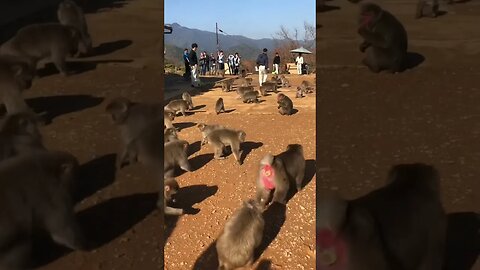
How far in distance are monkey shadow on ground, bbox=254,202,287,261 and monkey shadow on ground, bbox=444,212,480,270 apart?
135 cm

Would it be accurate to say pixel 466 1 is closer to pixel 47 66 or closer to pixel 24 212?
pixel 47 66

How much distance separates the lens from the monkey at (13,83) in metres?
1.10

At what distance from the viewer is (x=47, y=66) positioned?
1.15 meters

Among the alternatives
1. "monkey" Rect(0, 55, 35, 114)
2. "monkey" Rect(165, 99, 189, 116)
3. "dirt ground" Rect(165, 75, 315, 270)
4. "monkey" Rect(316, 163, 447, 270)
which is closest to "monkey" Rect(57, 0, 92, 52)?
"monkey" Rect(0, 55, 35, 114)

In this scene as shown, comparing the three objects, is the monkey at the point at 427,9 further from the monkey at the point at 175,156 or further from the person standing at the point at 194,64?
the person standing at the point at 194,64

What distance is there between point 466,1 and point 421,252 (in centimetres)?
58

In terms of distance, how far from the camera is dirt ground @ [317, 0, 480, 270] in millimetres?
1140

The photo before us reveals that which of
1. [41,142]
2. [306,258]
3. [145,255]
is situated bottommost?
[306,258]

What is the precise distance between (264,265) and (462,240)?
1.34 metres

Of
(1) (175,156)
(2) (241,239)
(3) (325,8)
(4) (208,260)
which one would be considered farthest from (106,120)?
(1) (175,156)

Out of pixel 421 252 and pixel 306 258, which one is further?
pixel 306 258

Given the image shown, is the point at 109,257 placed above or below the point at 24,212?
below

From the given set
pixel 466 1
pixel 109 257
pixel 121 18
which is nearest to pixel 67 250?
pixel 109 257

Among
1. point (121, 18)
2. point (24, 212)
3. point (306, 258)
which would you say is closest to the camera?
point (24, 212)
